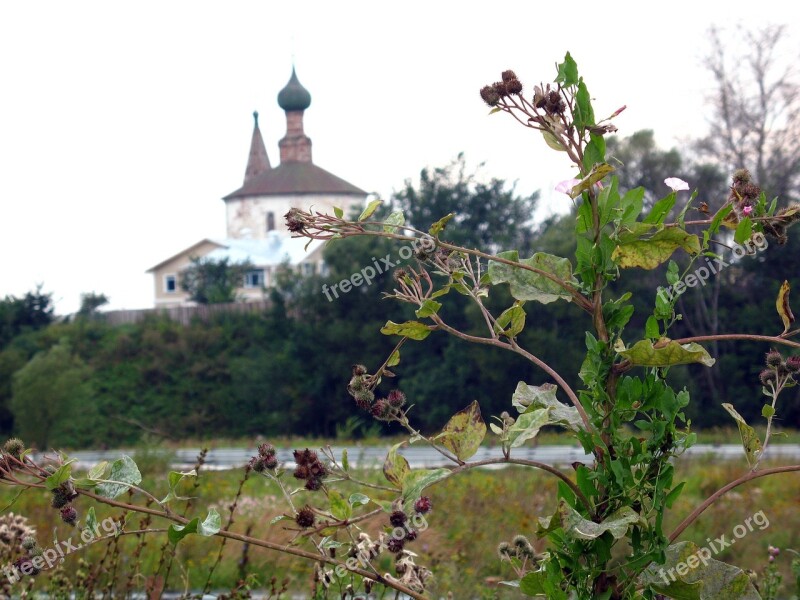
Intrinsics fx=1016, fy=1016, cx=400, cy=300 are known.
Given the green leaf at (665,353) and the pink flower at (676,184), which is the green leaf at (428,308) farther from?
the pink flower at (676,184)

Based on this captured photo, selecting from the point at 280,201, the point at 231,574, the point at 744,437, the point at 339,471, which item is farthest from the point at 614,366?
the point at 280,201

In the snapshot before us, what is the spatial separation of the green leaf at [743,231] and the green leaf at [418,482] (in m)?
0.68

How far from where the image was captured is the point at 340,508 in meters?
1.86

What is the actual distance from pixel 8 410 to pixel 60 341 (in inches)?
134

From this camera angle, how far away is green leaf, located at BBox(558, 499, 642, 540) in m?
1.70

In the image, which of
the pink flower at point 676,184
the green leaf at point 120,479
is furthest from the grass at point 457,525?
the pink flower at point 676,184

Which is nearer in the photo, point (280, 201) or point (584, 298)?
point (584, 298)

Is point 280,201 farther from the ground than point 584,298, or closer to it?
farther from the ground

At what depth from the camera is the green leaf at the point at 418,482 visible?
166 cm

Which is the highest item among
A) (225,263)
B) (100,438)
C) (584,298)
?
(225,263)

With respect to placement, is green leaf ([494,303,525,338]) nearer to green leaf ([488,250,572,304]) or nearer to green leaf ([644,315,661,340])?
green leaf ([488,250,572,304])

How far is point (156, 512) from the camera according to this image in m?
1.81

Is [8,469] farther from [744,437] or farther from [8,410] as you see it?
[8,410]

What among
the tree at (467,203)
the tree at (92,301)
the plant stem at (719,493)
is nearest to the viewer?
the plant stem at (719,493)
